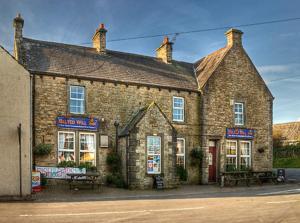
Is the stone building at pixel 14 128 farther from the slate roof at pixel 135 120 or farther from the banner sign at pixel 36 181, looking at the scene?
the slate roof at pixel 135 120

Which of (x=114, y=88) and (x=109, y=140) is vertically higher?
(x=114, y=88)

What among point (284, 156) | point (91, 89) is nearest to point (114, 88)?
point (91, 89)

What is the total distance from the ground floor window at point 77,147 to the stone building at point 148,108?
0.06 meters

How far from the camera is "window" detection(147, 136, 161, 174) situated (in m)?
21.3

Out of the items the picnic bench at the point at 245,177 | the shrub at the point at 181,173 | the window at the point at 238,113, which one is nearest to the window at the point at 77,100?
the shrub at the point at 181,173

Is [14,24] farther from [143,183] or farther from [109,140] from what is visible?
[143,183]

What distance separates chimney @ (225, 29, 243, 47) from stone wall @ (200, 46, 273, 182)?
1.27 ft

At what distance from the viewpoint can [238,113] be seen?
26797 mm

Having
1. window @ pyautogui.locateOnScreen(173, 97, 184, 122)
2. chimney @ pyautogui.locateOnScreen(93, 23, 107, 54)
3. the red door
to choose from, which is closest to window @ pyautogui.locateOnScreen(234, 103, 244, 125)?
the red door

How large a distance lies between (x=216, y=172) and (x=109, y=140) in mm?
8178

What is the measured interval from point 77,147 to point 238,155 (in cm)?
1173

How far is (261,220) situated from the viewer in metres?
10.4

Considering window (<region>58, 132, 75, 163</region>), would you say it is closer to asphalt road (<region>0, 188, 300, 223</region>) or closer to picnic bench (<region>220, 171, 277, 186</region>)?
asphalt road (<region>0, 188, 300, 223</region>)

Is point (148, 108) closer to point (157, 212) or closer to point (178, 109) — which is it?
point (178, 109)
